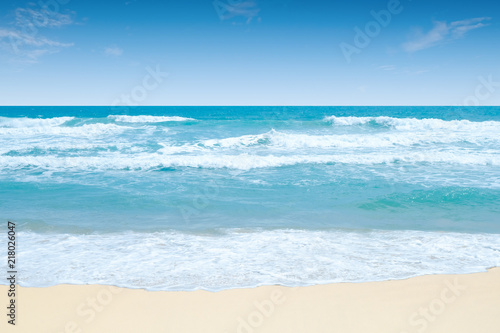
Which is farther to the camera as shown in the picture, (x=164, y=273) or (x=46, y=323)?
(x=164, y=273)

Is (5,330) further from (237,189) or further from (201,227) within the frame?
(237,189)

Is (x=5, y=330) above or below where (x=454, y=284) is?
below

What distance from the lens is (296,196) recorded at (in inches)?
352

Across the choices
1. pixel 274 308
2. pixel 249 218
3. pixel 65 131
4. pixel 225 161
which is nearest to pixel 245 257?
pixel 274 308

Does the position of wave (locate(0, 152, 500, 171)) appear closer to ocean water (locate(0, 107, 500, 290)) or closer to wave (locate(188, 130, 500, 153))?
ocean water (locate(0, 107, 500, 290))

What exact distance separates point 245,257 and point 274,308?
4.59ft

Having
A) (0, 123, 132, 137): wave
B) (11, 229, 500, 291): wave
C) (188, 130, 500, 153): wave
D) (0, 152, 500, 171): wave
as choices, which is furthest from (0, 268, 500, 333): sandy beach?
(0, 123, 132, 137): wave

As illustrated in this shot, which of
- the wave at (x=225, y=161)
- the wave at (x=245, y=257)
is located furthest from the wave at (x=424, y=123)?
the wave at (x=245, y=257)

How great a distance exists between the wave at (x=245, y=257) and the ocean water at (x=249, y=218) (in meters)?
0.03

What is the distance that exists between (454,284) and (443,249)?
126cm

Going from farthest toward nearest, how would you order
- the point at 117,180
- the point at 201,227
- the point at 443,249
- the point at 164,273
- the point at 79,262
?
1. the point at 117,180
2. the point at 201,227
3. the point at 443,249
4. the point at 79,262
5. the point at 164,273

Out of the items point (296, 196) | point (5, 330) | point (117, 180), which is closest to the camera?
point (5, 330)

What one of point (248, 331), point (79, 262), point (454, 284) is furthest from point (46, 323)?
point (454, 284)

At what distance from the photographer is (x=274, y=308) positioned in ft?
12.3
